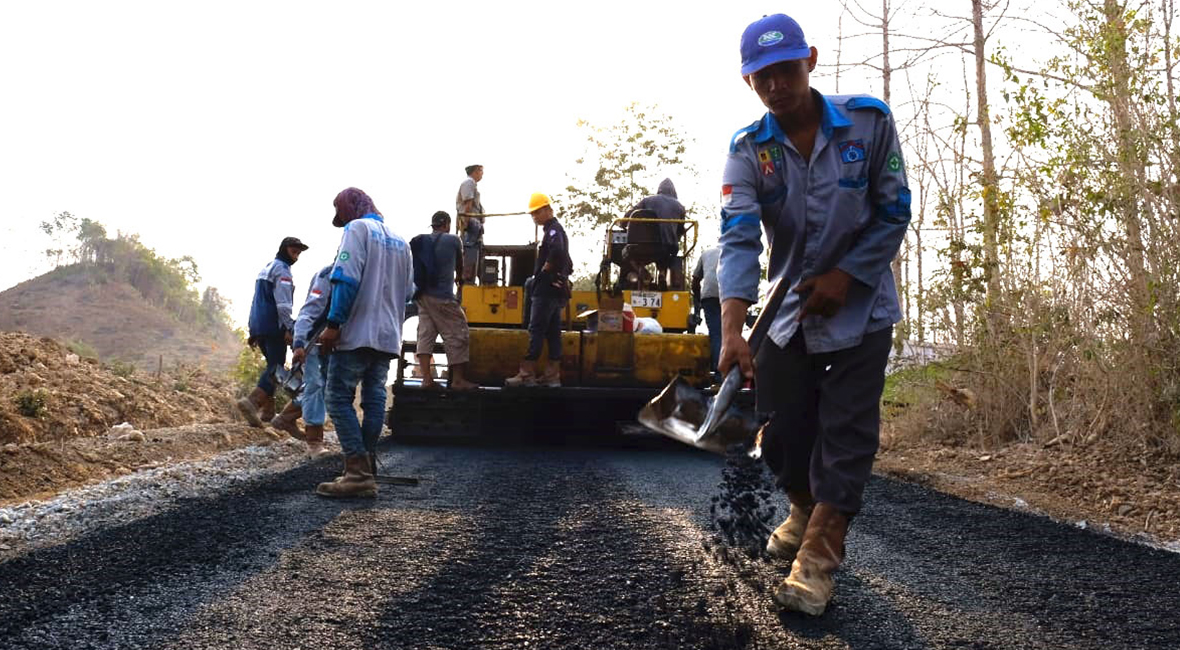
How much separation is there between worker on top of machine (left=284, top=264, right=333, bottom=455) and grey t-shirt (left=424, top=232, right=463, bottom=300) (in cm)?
137

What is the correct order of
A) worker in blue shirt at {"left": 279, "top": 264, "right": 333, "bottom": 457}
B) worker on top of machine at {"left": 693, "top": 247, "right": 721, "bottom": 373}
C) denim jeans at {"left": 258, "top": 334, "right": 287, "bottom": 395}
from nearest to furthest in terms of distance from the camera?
worker in blue shirt at {"left": 279, "top": 264, "right": 333, "bottom": 457}, worker on top of machine at {"left": 693, "top": 247, "right": 721, "bottom": 373}, denim jeans at {"left": 258, "top": 334, "right": 287, "bottom": 395}

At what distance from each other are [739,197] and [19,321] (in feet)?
179

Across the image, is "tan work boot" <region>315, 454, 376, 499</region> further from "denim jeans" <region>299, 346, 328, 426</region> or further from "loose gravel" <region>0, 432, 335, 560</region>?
"denim jeans" <region>299, 346, 328, 426</region>

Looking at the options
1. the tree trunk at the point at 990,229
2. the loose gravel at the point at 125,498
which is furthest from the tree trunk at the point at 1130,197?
the loose gravel at the point at 125,498

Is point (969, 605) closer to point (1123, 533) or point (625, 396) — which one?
point (1123, 533)

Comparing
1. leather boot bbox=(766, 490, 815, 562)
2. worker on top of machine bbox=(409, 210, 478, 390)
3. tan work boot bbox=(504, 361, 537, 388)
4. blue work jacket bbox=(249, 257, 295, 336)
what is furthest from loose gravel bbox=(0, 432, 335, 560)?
leather boot bbox=(766, 490, 815, 562)

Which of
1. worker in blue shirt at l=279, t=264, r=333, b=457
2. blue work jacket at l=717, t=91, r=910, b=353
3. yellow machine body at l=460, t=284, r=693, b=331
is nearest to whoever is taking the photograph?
blue work jacket at l=717, t=91, r=910, b=353

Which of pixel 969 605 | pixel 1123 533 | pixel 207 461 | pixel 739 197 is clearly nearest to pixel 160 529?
pixel 739 197

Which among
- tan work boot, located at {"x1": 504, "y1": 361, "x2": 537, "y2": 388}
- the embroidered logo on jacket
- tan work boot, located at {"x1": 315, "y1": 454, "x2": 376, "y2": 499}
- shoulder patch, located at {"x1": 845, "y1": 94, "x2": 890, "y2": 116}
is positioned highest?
shoulder patch, located at {"x1": 845, "y1": 94, "x2": 890, "y2": 116}

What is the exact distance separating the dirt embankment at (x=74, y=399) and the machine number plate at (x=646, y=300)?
571cm

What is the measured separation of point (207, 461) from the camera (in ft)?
30.6

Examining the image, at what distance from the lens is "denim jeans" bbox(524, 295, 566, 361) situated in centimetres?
1093

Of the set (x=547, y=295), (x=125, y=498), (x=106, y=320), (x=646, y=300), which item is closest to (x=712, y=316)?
(x=547, y=295)

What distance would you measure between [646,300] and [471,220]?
212 centimetres
